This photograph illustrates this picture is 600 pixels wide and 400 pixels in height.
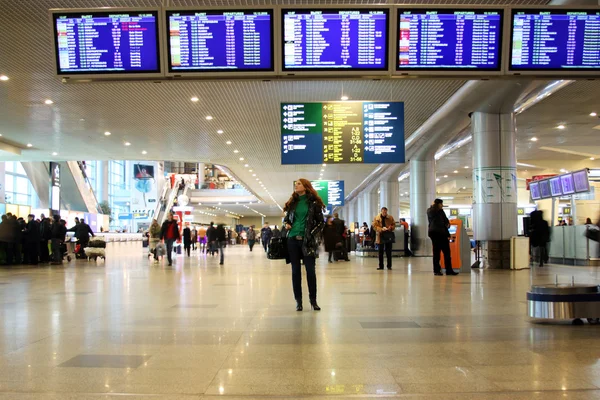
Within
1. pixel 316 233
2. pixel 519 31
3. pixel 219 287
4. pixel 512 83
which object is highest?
pixel 512 83

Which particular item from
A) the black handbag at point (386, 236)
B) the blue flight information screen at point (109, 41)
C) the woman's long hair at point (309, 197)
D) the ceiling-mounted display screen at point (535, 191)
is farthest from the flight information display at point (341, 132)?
the ceiling-mounted display screen at point (535, 191)

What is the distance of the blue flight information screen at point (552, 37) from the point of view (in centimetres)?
659

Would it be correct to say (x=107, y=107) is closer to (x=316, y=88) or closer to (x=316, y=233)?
(x=316, y=88)

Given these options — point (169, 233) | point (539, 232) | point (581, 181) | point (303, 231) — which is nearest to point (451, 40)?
point (303, 231)

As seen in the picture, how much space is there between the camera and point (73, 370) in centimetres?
421

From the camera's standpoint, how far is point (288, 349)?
16.0ft

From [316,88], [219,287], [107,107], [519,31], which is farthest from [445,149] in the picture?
[519,31]

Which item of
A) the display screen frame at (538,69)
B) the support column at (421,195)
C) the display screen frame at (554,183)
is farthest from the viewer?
the support column at (421,195)

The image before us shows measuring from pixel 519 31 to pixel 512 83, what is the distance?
6.72 m

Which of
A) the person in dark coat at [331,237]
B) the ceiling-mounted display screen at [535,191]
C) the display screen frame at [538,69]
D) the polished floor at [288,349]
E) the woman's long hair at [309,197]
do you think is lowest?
the polished floor at [288,349]

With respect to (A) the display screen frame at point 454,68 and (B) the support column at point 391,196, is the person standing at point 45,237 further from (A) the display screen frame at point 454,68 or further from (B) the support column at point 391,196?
(B) the support column at point 391,196

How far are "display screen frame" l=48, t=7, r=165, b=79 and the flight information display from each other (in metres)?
7.56

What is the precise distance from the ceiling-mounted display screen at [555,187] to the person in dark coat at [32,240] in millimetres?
17334

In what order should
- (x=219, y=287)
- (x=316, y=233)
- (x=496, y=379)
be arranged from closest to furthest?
1. (x=496, y=379)
2. (x=316, y=233)
3. (x=219, y=287)
